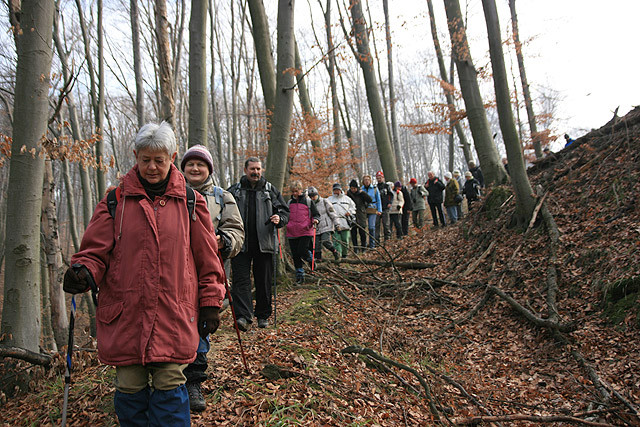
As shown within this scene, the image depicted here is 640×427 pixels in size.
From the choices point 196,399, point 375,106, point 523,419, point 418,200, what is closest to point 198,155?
point 196,399

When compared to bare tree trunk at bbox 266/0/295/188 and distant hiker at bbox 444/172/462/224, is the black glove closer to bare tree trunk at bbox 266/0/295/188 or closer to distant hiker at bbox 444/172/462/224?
bare tree trunk at bbox 266/0/295/188

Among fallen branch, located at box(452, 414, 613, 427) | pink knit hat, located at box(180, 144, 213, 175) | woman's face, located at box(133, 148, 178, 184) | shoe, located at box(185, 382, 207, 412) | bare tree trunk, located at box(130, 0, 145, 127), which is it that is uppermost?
bare tree trunk, located at box(130, 0, 145, 127)

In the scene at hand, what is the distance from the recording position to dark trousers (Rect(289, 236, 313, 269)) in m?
7.74

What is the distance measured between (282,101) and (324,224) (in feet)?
9.91

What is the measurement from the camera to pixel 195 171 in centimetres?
376

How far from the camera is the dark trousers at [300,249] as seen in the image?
7738 millimetres

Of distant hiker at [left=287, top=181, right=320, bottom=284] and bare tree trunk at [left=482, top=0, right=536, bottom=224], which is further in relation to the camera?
bare tree trunk at [left=482, top=0, right=536, bottom=224]

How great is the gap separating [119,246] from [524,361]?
5118 millimetres

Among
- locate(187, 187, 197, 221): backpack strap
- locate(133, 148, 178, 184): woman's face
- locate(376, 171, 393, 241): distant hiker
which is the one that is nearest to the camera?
locate(133, 148, 178, 184): woman's face

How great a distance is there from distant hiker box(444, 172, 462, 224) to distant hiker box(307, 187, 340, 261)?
5018 millimetres

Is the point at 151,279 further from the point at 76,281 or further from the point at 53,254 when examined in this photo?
the point at 53,254

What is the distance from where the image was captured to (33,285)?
4043 millimetres

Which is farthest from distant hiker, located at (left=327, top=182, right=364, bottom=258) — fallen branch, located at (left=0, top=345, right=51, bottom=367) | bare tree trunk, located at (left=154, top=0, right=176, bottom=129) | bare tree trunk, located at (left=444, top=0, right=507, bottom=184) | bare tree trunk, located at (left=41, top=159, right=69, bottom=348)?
fallen branch, located at (left=0, top=345, right=51, bottom=367)

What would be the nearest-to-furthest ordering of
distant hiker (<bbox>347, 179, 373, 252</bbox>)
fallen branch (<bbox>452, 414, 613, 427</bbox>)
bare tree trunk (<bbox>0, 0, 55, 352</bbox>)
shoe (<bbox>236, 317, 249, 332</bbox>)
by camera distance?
fallen branch (<bbox>452, 414, 613, 427</bbox>)
bare tree trunk (<bbox>0, 0, 55, 352</bbox>)
shoe (<bbox>236, 317, 249, 332</bbox>)
distant hiker (<bbox>347, 179, 373, 252</bbox>)
